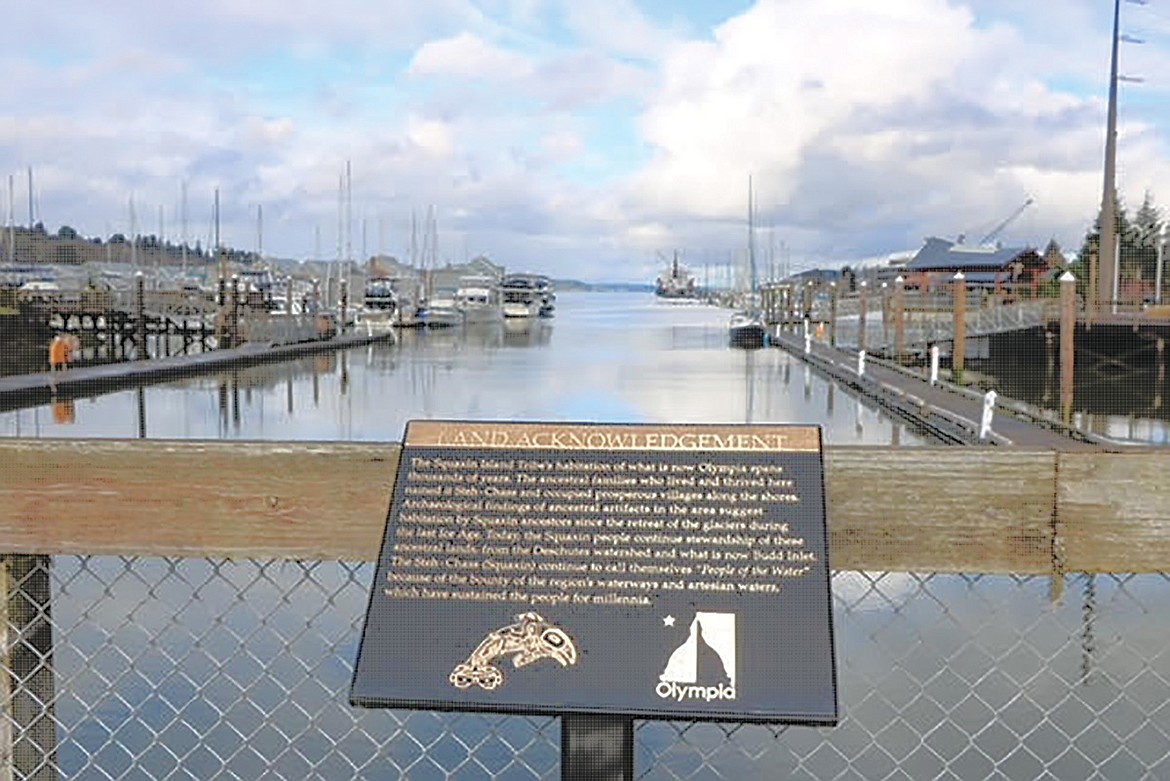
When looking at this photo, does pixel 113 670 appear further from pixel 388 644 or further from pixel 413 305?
pixel 413 305

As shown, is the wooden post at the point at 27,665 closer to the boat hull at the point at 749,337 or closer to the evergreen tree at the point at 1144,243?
the boat hull at the point at 749,337

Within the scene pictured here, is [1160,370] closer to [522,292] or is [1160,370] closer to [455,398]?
[455,398]

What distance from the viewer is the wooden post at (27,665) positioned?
3334 millimetres

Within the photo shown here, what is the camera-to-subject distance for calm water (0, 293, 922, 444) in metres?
29.6

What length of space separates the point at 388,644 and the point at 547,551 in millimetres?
426

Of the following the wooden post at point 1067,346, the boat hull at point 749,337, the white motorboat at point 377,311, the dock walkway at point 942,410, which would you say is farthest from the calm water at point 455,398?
the white motorboat at point 377,311

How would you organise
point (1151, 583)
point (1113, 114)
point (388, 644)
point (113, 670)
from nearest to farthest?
point (388, 644) < point (113, 670) < point (1151, 583) < point (1113, 114)

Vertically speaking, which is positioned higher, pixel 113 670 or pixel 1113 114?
pixel 1113 114

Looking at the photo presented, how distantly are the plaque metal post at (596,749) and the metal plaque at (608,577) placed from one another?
21 cm

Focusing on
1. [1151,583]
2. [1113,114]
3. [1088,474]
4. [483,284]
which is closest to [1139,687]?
[1151,583]

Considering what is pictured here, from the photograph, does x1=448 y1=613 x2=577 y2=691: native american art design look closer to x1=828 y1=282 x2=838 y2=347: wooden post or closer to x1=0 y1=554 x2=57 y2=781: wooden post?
x1=0 y1=554 x2=57 y2=781: wooden post

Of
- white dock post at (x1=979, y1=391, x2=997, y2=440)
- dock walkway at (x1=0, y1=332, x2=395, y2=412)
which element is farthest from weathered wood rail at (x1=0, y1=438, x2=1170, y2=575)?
dock walkway at (x1=0, y1=332, x2=395, y2=412)

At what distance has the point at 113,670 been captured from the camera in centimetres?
896

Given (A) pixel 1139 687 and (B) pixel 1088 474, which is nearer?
(B) pixel 1088 474
